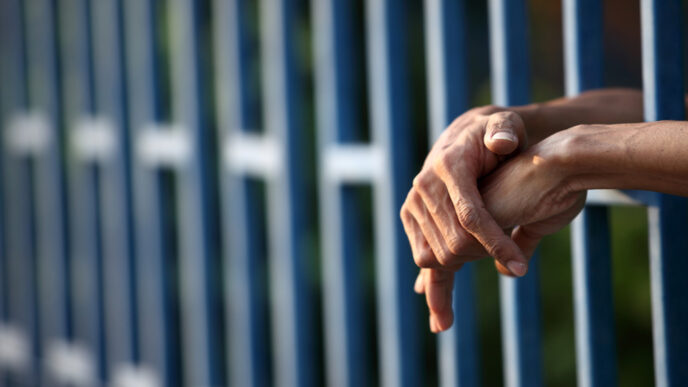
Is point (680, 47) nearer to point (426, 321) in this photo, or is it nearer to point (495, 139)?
point (495, 139)

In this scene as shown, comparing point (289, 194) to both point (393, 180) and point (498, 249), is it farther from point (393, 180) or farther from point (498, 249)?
point (498, 249)

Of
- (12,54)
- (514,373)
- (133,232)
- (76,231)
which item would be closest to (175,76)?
(133,232)

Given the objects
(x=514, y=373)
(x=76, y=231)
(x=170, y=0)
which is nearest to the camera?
(x=514, y=373)

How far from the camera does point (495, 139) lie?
1.25 meters

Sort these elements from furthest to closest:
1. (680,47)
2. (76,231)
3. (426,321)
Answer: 1. (76,231)
2. (426,321)
3. (680,47)

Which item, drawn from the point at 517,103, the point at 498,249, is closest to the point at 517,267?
the point at 498,249

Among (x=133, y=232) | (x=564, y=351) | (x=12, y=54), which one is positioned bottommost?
(x=564, y=351)

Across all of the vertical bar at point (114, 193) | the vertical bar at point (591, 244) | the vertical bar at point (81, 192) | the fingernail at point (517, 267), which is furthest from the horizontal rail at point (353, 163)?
the vertical bar at point (81, 192)

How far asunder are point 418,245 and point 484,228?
149mm

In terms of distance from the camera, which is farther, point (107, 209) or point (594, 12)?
point (107, 209)

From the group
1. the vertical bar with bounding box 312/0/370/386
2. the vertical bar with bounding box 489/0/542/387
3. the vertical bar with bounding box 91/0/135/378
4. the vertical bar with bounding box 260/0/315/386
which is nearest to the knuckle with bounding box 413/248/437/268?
the vertical bar with bounding box 489/0/542/387

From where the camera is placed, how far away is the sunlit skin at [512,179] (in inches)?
46.2

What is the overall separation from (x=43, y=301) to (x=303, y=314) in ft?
7.42

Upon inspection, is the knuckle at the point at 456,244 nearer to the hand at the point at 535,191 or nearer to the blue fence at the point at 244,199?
the hand at the point at 535,191
